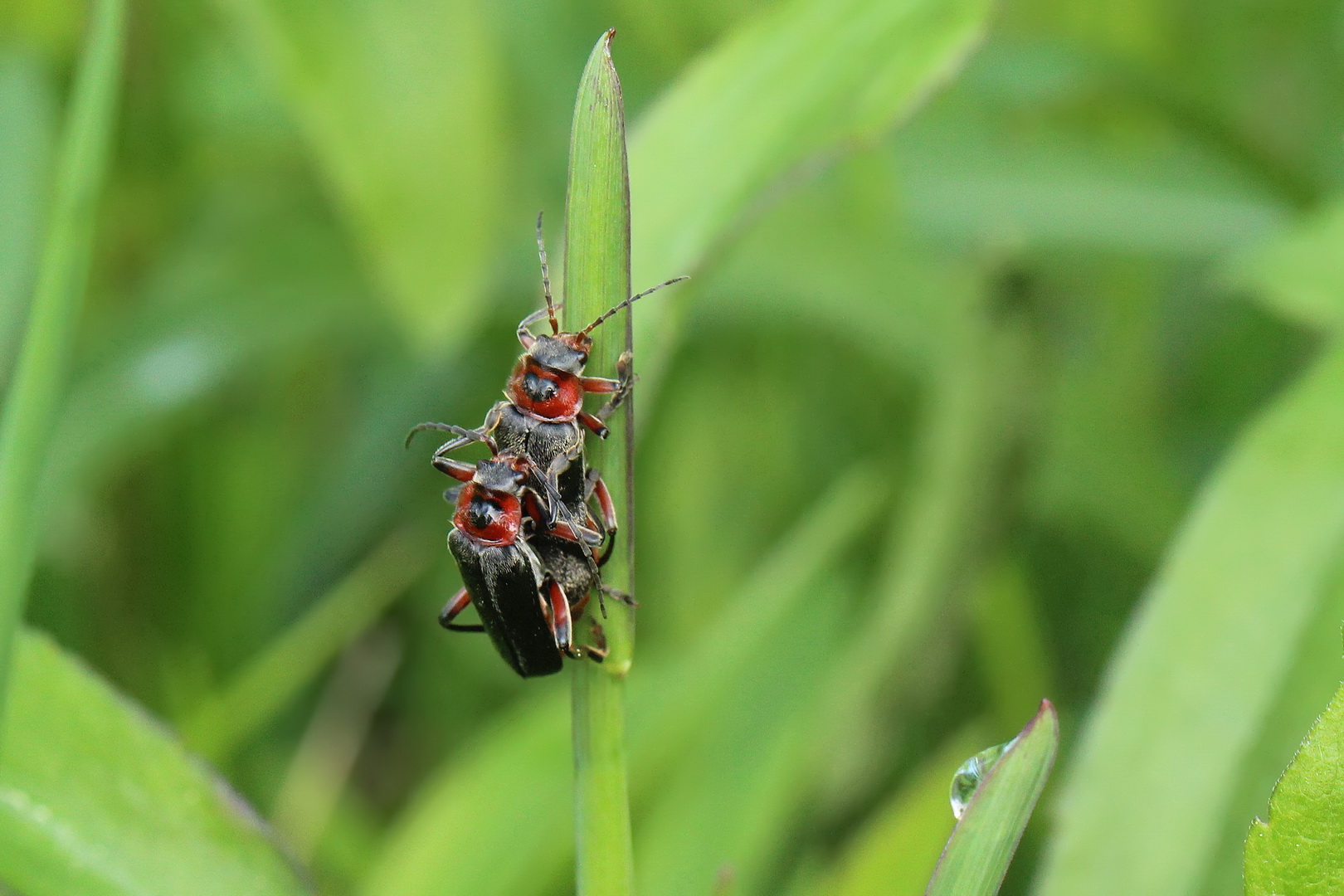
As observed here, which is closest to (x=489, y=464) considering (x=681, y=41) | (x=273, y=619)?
(x=681, y=41)

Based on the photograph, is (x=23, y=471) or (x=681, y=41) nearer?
(x=23, y=471)

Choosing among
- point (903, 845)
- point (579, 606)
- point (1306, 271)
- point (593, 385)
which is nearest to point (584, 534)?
point (579, 606)

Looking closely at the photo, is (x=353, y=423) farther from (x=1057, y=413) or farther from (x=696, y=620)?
(x=1057, y=413)

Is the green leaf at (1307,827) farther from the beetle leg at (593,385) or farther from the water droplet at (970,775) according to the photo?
the beetle leg at (593,385)

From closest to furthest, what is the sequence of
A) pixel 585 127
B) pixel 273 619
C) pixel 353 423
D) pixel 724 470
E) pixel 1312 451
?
1. pixel 585 127
2. pixel 1312 451
3. pixel 724 470
4. pixel 273 619
5. pixel 353 423

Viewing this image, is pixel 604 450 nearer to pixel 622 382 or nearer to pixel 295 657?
pixel 622 382

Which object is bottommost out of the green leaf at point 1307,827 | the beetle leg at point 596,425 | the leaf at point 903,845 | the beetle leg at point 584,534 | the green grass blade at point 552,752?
the leaf at point 903,845

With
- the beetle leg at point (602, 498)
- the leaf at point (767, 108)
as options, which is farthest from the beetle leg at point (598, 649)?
the leaf at point (767, 108)

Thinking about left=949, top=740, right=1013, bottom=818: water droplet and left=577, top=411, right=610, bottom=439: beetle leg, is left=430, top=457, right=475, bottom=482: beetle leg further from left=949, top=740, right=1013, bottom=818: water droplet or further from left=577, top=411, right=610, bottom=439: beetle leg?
left=949, top=740, right=1013, bottom=818: water droplet
